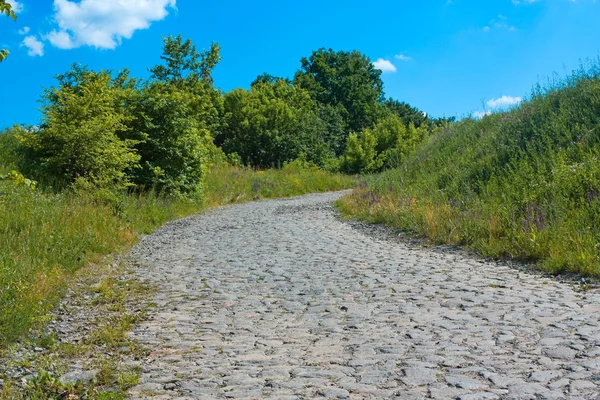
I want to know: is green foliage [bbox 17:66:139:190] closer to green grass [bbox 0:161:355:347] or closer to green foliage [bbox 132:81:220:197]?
green grass [bbox 0:161:355:347]

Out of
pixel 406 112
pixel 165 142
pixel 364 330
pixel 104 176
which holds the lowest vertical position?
pixel 364 330

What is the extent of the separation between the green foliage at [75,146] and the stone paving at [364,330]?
704cm

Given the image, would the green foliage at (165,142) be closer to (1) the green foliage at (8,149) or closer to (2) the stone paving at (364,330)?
(1) the green foliage at (8,149)

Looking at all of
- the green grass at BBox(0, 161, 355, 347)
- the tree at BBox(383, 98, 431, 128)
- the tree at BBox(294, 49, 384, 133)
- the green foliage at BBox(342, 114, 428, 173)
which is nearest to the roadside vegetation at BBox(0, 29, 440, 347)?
the green grass at BBox(0, 161, 355, 347)

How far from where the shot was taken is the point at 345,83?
81.4m

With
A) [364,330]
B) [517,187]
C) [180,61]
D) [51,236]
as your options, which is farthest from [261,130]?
[364,330]

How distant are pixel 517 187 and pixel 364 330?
9.15 meters

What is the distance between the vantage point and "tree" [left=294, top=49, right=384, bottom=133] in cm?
7976

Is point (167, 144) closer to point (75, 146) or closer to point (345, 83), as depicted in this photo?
point (75, 146)

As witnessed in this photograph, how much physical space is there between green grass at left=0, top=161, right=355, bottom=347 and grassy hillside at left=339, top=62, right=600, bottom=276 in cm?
688

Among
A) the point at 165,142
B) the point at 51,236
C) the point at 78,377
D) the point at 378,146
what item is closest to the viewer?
the point at 78,377

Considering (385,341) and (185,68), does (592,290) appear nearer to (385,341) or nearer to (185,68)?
(385,341)

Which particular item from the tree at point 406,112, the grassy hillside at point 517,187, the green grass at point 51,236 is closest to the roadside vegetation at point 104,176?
the green grass at point 51,236

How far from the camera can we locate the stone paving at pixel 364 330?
14.6ft
